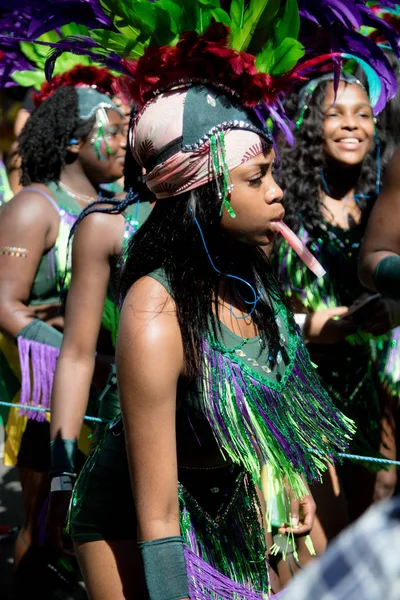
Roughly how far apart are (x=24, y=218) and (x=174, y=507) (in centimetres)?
210

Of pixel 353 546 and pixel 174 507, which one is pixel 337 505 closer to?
pixel 174 507

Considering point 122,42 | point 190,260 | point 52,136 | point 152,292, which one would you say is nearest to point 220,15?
point 122,42

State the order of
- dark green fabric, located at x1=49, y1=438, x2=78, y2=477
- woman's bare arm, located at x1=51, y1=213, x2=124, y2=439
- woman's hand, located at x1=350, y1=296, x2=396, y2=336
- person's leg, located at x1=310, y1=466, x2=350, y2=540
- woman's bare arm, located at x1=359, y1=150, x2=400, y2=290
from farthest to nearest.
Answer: person's leg, located at x1=310, y1=466, x2=350, y2=540 < woman's hand, located at x1=350, y1=296, x2=396, y2=336 < woman's bare arm, located at x1=359, y1=150, x2=400, y2=290 < woman's bare arm, located at x1=51, y1=213, x2=124, y2=439 < dark green fabric, located at x1=49, y1=438, x2=78, y2=477

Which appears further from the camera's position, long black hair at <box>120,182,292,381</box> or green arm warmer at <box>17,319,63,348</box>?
green arm warmer at <box>17,319,63,348</box>

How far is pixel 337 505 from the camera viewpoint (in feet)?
12.2

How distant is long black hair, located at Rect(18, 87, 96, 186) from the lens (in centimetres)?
435

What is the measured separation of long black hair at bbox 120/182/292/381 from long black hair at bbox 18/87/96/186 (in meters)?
2.05

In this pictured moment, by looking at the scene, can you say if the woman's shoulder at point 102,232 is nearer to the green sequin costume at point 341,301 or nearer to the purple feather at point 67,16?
the purple feather at point 67,16

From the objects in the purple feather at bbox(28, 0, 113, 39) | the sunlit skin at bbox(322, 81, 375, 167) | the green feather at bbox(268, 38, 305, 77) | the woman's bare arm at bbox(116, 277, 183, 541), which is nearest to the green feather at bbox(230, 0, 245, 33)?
the green feather at bbox(268, 38, 305, 77)

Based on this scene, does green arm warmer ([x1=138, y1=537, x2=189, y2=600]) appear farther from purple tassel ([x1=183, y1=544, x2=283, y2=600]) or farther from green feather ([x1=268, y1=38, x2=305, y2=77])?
green feather ([x1=268, y1=38, x2=305, y2=77])

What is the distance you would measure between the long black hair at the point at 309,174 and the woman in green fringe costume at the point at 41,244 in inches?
31.2

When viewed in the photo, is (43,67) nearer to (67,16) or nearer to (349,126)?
(349,126)

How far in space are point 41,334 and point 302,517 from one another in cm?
135

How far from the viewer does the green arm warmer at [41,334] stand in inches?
147
